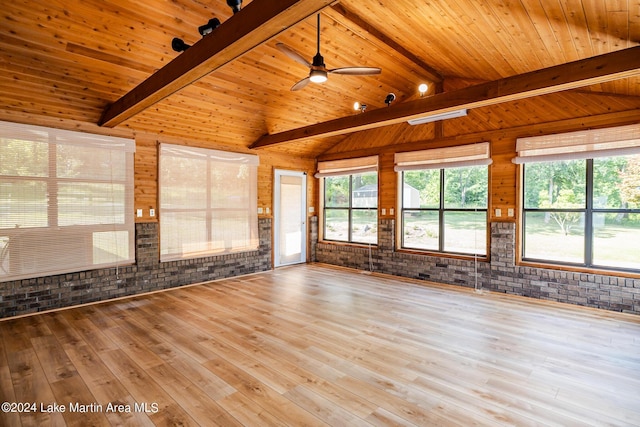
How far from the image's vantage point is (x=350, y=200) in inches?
304

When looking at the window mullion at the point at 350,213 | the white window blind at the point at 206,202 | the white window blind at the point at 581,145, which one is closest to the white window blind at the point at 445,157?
the white window blind at the point at 581,145

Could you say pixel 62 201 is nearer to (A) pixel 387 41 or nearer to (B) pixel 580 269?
(A) pixel 387 41

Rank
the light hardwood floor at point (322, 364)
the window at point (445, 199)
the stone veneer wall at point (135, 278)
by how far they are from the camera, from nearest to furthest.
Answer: the light hardwood floor at point (322, 364), the stone veneer wall at point (135, 278), the window at point (445, 199)

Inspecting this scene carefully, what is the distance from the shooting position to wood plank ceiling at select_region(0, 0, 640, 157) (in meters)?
3.13

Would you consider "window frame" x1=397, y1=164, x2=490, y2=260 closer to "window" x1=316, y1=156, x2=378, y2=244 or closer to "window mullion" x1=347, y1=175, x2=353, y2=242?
"window" x1=316, y1=156, x2=378, y2=244

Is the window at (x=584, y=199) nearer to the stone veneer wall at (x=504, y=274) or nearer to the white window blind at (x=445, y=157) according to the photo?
the stone veneer wall at (x=504, y=274)

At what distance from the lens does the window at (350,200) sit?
724 cm

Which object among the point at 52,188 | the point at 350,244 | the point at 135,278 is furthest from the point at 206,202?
the point at 350,244

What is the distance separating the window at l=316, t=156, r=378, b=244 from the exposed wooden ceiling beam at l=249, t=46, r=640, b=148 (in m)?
2.48

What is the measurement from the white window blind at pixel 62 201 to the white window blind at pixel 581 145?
20.3 ft

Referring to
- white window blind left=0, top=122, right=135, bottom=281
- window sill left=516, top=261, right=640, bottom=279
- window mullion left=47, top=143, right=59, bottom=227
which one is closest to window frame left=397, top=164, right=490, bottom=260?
window sill left=516, top=261, right=640, bottom=279

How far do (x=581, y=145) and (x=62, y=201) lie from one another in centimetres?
728

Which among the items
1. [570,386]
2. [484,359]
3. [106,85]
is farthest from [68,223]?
[570,386]

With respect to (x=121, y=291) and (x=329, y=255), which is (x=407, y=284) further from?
(x=121, y=291)
